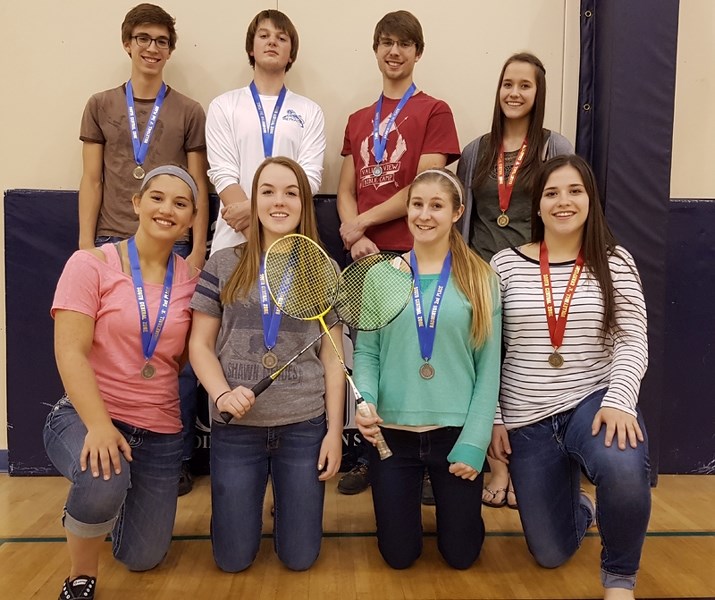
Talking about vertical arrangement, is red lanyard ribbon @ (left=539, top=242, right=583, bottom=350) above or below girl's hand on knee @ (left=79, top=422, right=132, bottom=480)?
above

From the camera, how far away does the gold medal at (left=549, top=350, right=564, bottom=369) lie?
2.88 meters

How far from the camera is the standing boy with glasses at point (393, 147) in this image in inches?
147

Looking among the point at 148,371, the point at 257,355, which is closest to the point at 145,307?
the point at 148,371

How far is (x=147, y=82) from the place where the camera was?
399 cm

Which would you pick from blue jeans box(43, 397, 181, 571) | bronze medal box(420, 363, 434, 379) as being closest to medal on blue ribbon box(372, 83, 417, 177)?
bronze medal box(420, 363, 434, 379)

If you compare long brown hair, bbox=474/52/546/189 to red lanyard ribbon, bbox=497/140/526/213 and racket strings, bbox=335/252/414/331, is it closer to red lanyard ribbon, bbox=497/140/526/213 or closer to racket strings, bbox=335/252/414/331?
red lanyard ribbon, bbox=497/140/526/213

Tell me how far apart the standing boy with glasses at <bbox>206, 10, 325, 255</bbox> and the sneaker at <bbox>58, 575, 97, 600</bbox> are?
1809 mm

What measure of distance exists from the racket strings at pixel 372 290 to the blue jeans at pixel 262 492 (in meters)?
0.53

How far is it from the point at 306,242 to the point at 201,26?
220cm

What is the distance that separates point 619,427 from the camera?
103 inches

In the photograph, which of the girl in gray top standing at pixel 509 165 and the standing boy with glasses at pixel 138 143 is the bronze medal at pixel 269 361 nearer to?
the standing boy with glasses at pixel 138 143

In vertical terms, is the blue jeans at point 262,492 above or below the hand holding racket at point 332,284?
below

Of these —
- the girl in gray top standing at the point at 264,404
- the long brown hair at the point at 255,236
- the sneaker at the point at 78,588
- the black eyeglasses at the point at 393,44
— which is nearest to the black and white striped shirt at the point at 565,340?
the girl in gray top standing at the point at 264,404

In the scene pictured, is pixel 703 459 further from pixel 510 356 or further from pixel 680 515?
pixel 510 356
